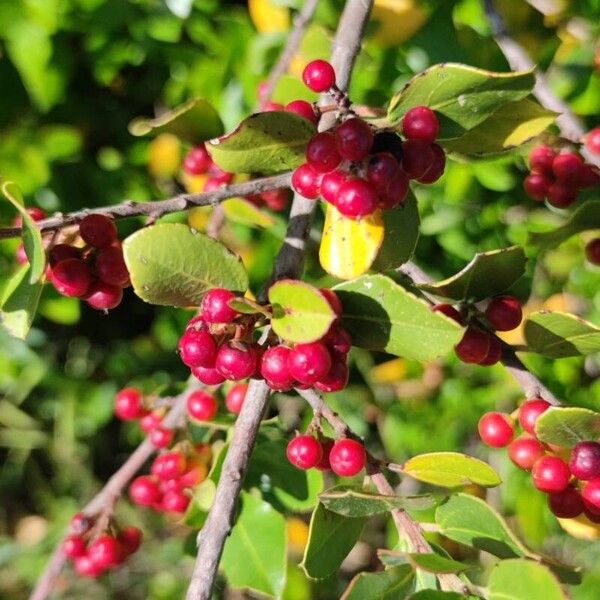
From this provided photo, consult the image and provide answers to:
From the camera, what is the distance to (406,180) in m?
0.73

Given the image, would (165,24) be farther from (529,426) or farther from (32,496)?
(32,496)

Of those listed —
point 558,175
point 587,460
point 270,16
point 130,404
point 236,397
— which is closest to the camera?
point 587,460

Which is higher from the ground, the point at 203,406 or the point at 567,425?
the point at 567,425

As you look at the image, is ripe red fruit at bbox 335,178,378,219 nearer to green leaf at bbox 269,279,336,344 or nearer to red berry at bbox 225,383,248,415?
green leaf at bbox 269,279,336,344

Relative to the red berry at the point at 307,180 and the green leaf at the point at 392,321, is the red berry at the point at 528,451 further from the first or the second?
the red berry at the point at 307,180

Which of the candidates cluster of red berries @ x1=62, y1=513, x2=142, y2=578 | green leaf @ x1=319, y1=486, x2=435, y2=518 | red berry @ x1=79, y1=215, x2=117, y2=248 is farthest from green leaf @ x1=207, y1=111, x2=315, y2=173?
cluster of red berries @ x1=62, y1=513, x2=142, y2=578

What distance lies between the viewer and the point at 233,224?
68.7 inches

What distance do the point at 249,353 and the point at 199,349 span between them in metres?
0.05

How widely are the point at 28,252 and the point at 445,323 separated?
39 centimetres

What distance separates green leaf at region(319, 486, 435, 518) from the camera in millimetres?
766

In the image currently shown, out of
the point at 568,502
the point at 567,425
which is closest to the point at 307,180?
the point at 567,425

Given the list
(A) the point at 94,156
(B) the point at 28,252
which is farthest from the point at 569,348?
(A) the point at 94,156

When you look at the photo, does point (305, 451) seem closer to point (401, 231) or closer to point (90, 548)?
point (401, 231)

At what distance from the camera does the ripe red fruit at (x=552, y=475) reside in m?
0.84
